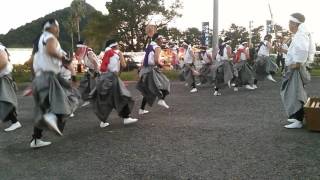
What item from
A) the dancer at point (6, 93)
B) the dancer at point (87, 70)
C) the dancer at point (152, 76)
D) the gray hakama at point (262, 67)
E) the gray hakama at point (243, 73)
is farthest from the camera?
the gray hakama at point (262, 67)

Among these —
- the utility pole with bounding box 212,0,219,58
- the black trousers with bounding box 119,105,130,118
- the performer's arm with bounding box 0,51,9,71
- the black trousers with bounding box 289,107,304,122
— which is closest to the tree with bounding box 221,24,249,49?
the utility pole with bounding box 212,0,219,58

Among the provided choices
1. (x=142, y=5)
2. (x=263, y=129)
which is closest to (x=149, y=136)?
(x=263, y=129)

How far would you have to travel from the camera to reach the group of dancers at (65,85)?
6.80 meters

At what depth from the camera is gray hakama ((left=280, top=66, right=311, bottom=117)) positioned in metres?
7.77

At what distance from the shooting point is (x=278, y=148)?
6445 mm

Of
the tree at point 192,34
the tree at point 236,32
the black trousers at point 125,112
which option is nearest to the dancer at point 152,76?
the black trousers at point 125,112

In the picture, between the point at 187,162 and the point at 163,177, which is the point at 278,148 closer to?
the point at 187,162

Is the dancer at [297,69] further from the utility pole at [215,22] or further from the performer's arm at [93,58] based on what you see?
the utility pole at [215,22]

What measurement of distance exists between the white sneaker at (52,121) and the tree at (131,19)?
41.5 m

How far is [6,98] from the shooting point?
27.7 feet

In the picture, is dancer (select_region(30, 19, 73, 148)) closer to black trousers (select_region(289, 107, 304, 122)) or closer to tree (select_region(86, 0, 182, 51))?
black trousers (select_region(289, 107, 304, 122))

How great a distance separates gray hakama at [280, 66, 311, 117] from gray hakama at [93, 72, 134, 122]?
2.91 m

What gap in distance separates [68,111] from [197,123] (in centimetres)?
281

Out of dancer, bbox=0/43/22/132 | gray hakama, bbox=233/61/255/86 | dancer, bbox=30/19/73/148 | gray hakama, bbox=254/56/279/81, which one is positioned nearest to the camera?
dancer, bbox=30/19/73/148
